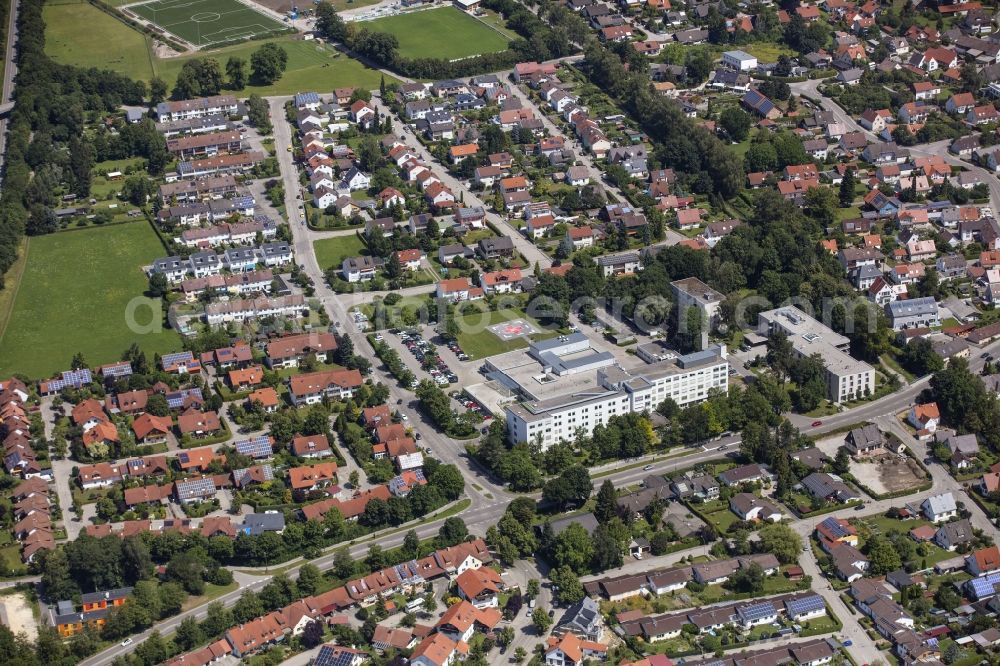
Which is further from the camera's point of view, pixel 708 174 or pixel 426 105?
pixel 426 105

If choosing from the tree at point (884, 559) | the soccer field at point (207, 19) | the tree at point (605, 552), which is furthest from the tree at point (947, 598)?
the soccer field at point (207, 19)

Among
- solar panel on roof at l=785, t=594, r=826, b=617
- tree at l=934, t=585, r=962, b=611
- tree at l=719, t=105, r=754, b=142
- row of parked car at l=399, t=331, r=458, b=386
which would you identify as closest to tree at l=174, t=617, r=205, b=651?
row of parked car at l=399, t=331, r=458, b=386

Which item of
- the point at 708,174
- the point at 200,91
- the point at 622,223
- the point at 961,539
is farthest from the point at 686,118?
the point at 961,539

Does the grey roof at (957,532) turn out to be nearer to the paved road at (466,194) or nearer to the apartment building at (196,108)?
the paved road at (466,194)

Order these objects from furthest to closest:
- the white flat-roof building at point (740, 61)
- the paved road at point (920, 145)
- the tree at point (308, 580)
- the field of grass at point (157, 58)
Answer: the field of grass at point (157, 58)
the white flat-roof building at point (740, 61)
the paved road at point (920, 145)
the tree at point (308, 580)

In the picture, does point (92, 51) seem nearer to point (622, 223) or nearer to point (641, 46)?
point (641, 46)

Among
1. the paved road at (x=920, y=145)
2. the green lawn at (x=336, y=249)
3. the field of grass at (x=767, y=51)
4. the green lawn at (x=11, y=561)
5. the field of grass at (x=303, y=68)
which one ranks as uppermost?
the field of grass at (x=767, y=51)

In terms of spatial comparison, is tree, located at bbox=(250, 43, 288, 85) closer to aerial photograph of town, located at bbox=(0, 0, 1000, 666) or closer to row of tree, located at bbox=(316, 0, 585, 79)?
aerial photograph of town, located at bbox=(0, 0, 1000, 666)
